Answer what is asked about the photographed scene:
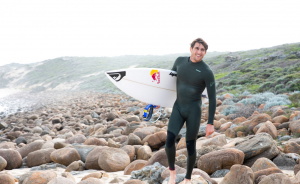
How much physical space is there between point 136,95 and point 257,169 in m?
2.47

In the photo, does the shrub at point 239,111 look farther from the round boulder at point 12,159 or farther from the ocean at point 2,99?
the ocean at point 2,99

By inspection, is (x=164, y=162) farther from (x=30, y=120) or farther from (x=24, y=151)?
(x=30, y=120)

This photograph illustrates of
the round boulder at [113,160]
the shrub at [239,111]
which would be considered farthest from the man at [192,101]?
the shrub at [239,111]

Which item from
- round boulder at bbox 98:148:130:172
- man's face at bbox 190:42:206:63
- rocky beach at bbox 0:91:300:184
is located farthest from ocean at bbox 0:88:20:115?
man's face at bbox 190:42:206:63

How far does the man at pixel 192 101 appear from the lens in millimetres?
4461

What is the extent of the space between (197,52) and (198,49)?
47mm

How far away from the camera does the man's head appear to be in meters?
4.40

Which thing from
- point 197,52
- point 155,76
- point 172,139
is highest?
point 197,52

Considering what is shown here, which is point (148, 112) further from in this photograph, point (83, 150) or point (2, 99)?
point (2, 99)

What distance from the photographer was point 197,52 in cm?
445

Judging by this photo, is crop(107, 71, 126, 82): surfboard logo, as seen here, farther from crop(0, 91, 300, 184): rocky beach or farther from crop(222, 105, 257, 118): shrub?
crop(222, 105, 257, 118): shrub

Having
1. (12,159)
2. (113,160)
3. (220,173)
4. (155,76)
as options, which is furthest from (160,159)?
(12,159)

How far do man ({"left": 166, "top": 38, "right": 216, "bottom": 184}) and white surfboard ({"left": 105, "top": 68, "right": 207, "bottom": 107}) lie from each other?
51cm

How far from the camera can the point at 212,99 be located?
4.53 meters
